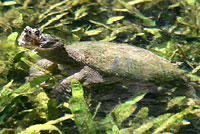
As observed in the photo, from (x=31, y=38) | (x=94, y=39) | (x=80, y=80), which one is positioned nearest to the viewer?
(x=31, y=38)

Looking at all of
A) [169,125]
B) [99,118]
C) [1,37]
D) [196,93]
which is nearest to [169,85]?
[196,93]

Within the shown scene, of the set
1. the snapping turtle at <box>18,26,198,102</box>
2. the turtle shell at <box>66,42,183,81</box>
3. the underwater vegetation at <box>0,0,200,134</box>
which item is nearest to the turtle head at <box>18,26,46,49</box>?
the snapping turtle at <box>18,26,198,102</box>

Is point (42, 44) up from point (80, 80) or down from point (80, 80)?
up

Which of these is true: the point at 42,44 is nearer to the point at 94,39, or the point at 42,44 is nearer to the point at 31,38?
the point at 31,38

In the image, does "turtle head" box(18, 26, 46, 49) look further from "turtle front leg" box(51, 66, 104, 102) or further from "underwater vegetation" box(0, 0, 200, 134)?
"turtle front leg" box(51, 66, 104, 102)

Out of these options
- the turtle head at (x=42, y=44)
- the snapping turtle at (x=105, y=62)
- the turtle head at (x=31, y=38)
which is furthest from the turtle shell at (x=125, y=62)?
the turtle head at (x=31, y=38)

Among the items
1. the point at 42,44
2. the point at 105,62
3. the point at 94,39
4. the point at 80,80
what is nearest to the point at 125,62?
the point at 105,62
